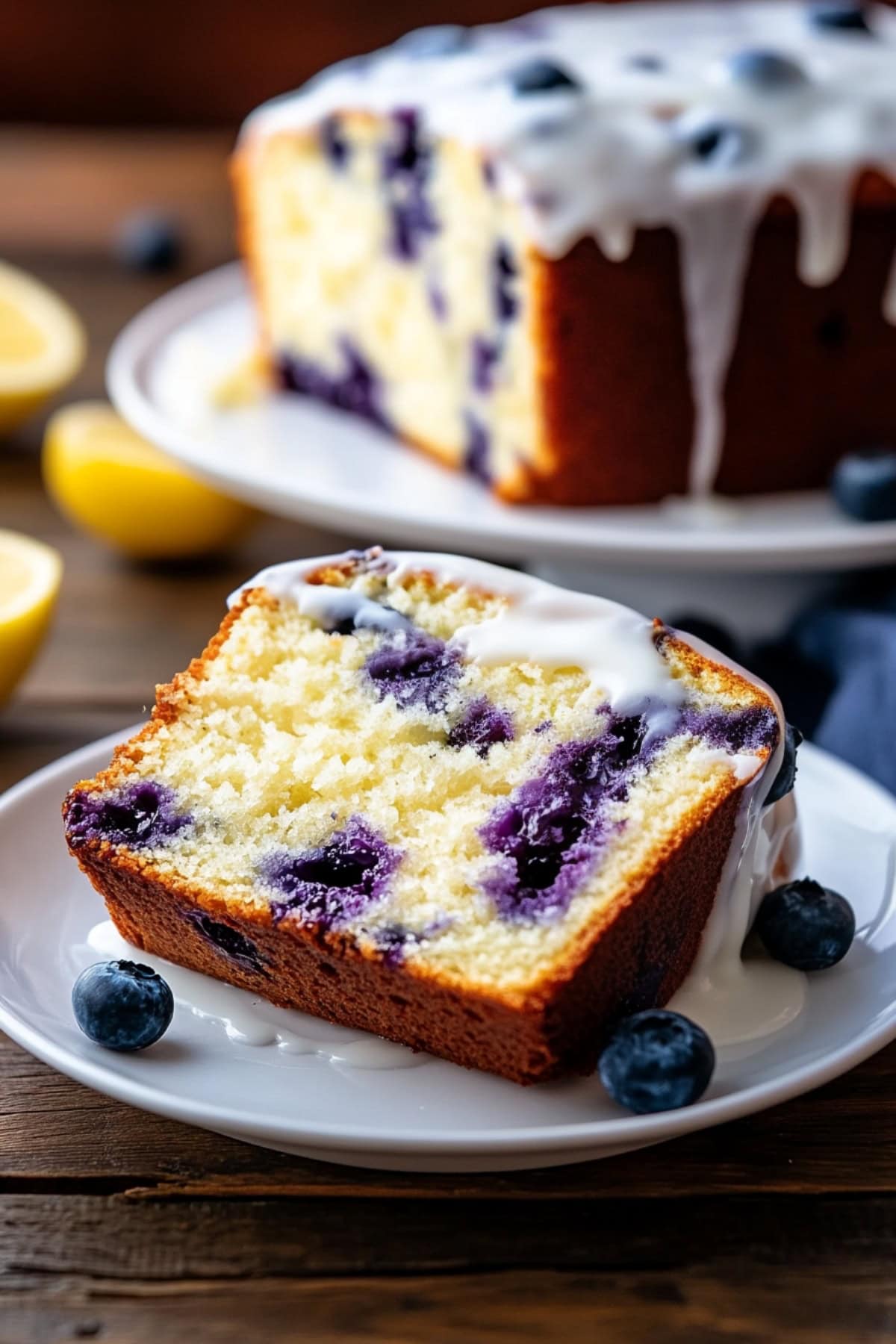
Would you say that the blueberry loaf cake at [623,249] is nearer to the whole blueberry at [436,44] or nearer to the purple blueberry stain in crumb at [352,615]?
the whole blueberry at [436,44]

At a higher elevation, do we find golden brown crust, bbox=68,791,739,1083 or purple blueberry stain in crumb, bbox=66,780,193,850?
purple blueberry stain in crumb, bbox=66,780,193,850

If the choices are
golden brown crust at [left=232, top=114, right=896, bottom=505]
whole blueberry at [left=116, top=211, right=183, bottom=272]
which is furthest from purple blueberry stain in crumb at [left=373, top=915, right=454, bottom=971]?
whole blueberry at [left=116, top=211, right=183, bottom=272]

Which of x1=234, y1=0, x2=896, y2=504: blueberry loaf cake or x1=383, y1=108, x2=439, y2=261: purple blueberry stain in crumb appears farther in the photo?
x1=383, y1=108, x2=439, y2=261: purple blueberry stain in crumb

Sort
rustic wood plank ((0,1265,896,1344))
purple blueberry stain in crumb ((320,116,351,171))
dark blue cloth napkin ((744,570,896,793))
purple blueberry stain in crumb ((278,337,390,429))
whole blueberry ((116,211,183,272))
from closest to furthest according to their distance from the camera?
rustic wood plank ((0,1265,896,1344)) → dark blue cloth napkin ((744,570,896,793)) → purple blueberry stain in crumb ((320,116,351,171)) → purple blueberry stain in crumb ((278,337,390,429)) → whole blueberry ((116,211,183,272))

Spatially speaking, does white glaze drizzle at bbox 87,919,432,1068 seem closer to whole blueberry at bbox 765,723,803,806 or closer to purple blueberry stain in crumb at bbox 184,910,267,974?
purple blueberry stain in crumb at bbox 184,910,267,974

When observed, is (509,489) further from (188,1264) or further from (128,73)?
(128,73)

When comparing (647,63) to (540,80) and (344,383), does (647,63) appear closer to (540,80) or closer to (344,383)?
(540,80)

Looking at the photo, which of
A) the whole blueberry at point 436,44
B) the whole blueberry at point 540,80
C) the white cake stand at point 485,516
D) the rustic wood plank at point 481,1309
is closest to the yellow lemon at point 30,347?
the white cake stand at point 485,516
